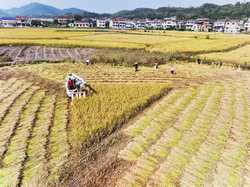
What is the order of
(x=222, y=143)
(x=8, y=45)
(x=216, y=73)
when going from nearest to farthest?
(x=222, y=143), (x=216, y=73), (x=8, y=45)

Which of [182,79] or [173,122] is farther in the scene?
[182,79]

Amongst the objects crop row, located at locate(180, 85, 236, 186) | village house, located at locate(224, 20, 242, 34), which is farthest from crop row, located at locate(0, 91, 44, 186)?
village house, located at locate(224, 20, 242, 34)

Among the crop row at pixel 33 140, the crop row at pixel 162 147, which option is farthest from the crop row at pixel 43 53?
the crop row at pixel 162 147

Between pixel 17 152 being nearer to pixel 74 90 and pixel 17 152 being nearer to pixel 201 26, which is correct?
pixel 74 90

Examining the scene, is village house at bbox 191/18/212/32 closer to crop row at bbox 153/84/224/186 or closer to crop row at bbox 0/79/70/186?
crop row at bbox 153/84/224/186

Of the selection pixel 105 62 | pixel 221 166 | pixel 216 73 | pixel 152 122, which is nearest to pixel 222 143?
pixel 221 166

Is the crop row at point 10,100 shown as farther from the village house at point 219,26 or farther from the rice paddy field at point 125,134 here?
the village house at point 219,26

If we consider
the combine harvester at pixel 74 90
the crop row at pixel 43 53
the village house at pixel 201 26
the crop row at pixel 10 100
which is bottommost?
the village house at pixel 201 26

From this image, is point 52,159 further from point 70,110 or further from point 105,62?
point 105,62

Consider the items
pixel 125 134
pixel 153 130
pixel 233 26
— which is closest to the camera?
pixel 125 134

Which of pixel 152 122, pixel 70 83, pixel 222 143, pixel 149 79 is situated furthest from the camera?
pixel 149 79

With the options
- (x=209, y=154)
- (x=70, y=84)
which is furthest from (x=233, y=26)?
(x=209, y=154)
